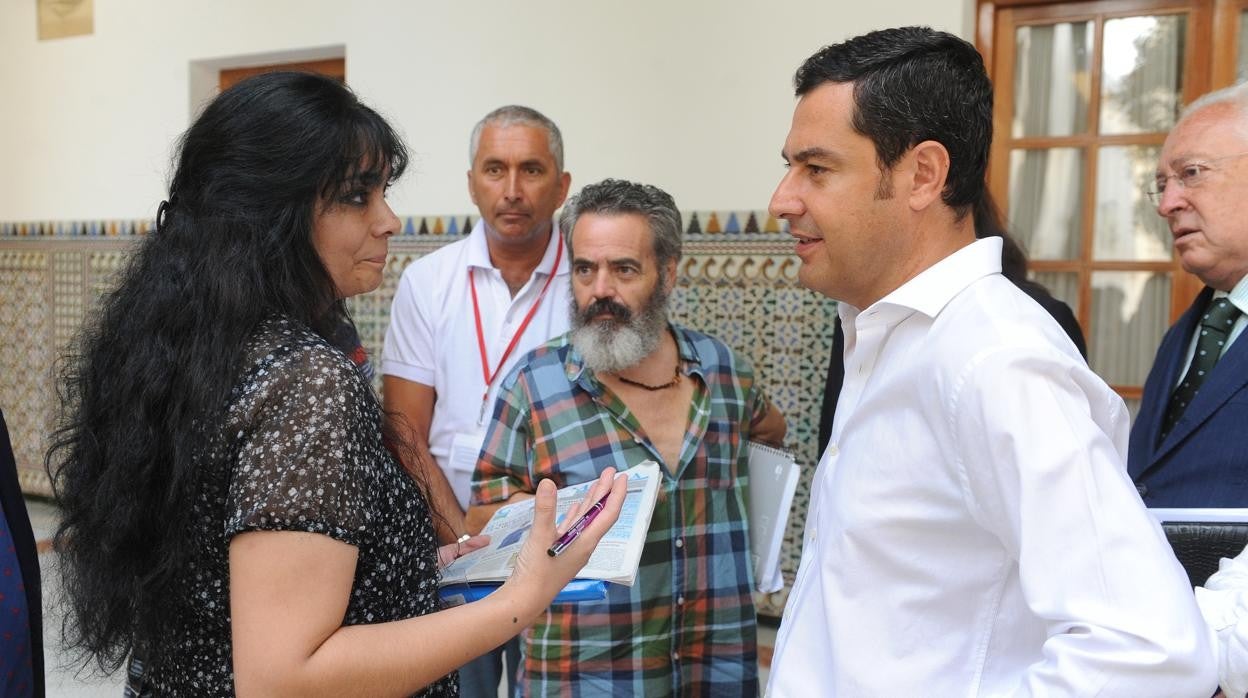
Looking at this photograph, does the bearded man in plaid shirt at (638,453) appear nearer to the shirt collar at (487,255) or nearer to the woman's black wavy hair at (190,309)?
the shirt collar at (487,255)

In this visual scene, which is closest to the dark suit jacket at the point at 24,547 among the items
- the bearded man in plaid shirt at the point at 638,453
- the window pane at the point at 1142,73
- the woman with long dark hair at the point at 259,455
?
the woman with long dark hair at the point at 259,455

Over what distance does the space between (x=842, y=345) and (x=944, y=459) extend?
6.02ft

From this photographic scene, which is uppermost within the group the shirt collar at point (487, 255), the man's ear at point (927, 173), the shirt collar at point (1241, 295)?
the man's ear at point (927, 173)

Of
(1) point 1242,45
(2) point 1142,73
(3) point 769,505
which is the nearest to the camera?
(3) point 769,505

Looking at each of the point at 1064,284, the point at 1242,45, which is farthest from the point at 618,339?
the point at 1242,45

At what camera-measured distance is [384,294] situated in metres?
4.73

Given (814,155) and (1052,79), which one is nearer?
(814,155)

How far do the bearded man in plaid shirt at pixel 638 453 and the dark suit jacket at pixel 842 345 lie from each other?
0.53 metres

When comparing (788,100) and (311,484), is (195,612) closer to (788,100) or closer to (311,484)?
(311,484)

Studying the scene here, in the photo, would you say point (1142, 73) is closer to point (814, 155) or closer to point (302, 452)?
point (814, 155)

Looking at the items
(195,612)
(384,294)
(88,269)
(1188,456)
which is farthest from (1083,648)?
(88,269)

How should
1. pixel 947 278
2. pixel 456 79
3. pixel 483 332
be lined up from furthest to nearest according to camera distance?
pixel 456 79 → pixel 483 332 → pixel 947 278

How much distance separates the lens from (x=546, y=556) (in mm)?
1345

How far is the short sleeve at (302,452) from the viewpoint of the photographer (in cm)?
114
